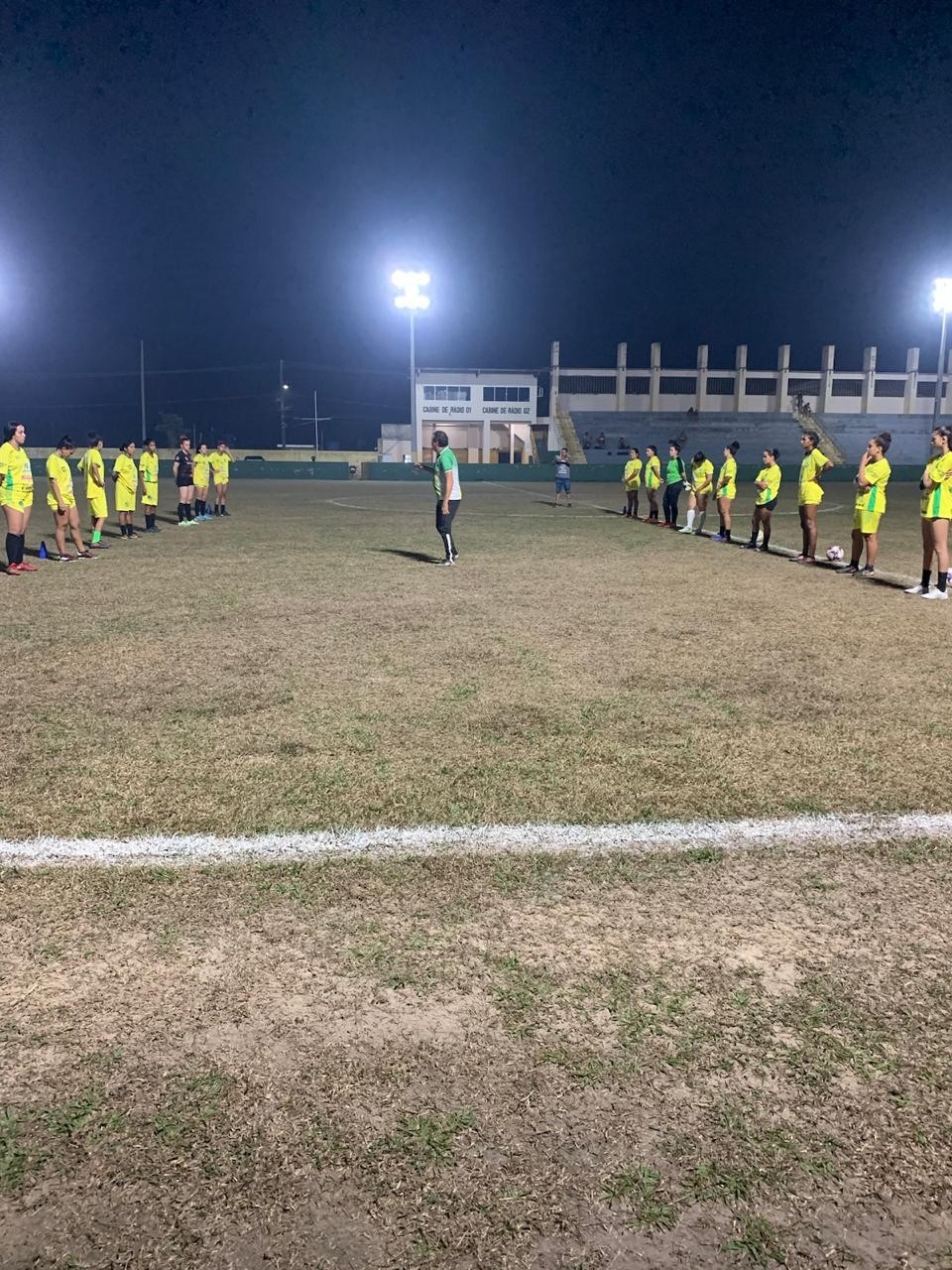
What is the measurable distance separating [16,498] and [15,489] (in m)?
0.13

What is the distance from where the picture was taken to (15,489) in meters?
11.6

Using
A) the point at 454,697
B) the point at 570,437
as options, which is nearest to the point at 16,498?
the point at 454,697

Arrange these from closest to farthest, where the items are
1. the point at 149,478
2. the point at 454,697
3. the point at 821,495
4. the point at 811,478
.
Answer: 1. the point at 454,697
2. the point at 811,478
3. the point at 821,495
4. the point at 149,478

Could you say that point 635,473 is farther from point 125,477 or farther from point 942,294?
point 942,294

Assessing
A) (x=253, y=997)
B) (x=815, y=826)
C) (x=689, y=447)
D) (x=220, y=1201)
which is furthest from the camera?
(x=689, y=447)

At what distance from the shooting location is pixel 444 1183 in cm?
190

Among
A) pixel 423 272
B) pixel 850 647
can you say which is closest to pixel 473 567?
pixel 850 647

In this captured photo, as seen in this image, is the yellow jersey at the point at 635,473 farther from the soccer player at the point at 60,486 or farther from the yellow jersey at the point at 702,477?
the soccer player at the point at 60,486

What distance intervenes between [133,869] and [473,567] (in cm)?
972

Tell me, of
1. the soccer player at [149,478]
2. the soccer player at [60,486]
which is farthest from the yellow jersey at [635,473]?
the soccer player at [60,486]

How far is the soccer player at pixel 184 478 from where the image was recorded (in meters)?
19.3

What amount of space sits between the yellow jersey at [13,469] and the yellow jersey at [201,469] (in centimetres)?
1001

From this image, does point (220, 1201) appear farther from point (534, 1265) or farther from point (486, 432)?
point (486, 432)

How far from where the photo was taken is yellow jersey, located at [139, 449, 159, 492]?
1791 cm
